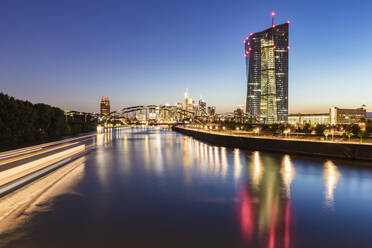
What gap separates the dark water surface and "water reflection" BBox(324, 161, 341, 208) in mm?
63

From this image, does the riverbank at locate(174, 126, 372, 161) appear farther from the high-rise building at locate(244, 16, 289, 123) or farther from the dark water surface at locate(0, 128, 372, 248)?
the high-rise building at locate(244, 16, 289, 123)

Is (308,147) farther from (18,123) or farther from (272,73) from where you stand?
(272,73)

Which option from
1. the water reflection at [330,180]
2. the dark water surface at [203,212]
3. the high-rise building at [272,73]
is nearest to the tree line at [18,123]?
the dark water surface at [203,212]

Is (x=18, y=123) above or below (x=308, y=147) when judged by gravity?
above

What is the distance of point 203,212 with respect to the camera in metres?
10.6

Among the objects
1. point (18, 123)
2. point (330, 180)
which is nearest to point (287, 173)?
point (330, 180)

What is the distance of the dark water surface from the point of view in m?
8.04

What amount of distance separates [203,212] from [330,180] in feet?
35.1

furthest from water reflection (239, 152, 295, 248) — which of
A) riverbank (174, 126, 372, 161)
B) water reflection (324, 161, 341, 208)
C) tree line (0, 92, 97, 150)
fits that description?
tree line (0, 92, 97, 150)

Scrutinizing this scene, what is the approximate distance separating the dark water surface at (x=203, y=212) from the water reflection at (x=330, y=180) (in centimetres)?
6

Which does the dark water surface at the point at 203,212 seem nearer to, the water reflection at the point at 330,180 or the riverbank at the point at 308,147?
the water reflection at the point at 330,180

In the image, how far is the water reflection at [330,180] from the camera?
12.9 metres

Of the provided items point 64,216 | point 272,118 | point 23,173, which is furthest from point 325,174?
point 272,118

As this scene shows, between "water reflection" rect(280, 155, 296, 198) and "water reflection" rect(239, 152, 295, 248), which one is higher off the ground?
"water reflection" rect(239, 152, 295, 248)
